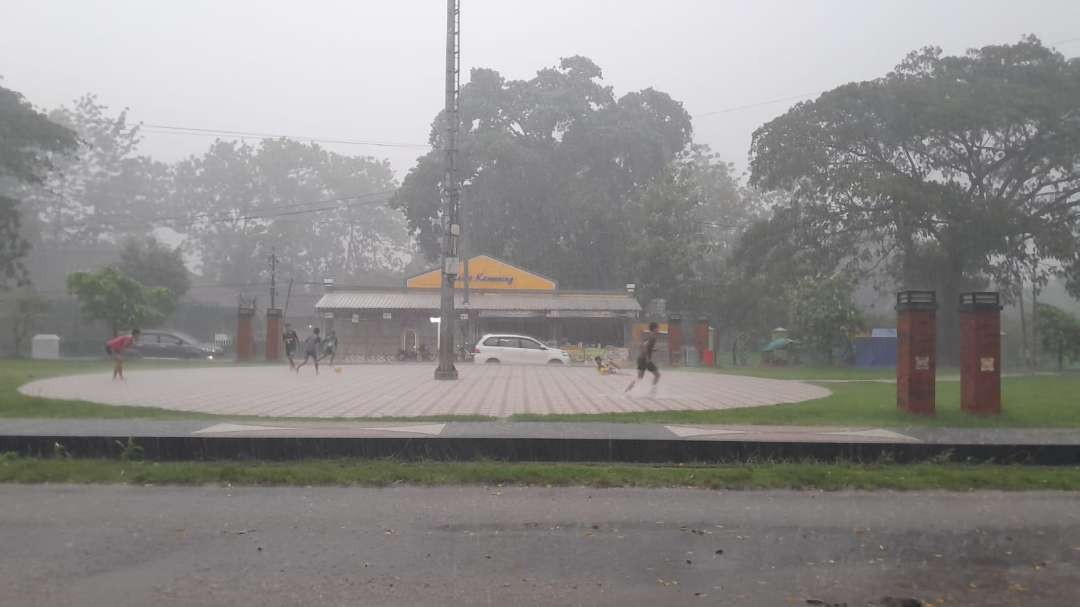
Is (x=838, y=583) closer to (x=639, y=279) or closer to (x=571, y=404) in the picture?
(x=571, y=404)

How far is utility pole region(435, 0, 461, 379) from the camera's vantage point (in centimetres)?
2373

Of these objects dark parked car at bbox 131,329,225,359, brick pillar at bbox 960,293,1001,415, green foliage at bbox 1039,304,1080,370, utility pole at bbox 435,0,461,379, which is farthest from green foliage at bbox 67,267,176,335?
green foliage at bbox 1039,304,1080,370

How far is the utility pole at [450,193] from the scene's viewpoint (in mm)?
23734

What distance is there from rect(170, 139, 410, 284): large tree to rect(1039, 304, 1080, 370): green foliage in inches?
1808

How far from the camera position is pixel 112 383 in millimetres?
20312

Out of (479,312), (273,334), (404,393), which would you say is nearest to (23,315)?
(273,334)

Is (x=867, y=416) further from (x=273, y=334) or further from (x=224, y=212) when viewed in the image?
(x=224, y=212)

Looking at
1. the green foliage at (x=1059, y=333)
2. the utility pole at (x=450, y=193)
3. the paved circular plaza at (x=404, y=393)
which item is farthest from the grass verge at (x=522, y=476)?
the green foliage at (x=1059, y=333)

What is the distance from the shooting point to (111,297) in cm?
3603

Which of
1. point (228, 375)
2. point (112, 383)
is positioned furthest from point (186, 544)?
point (228, 375)

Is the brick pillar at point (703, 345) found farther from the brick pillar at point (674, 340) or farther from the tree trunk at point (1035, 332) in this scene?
the tree trunk at point (1035, 332)

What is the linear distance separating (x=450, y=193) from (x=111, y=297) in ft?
61.8

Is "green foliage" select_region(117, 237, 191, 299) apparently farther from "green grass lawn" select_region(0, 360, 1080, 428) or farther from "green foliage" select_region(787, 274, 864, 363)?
"green grass lawn" select_region(0, 360, 1080, 428)

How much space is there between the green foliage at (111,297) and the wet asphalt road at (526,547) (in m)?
30.0
